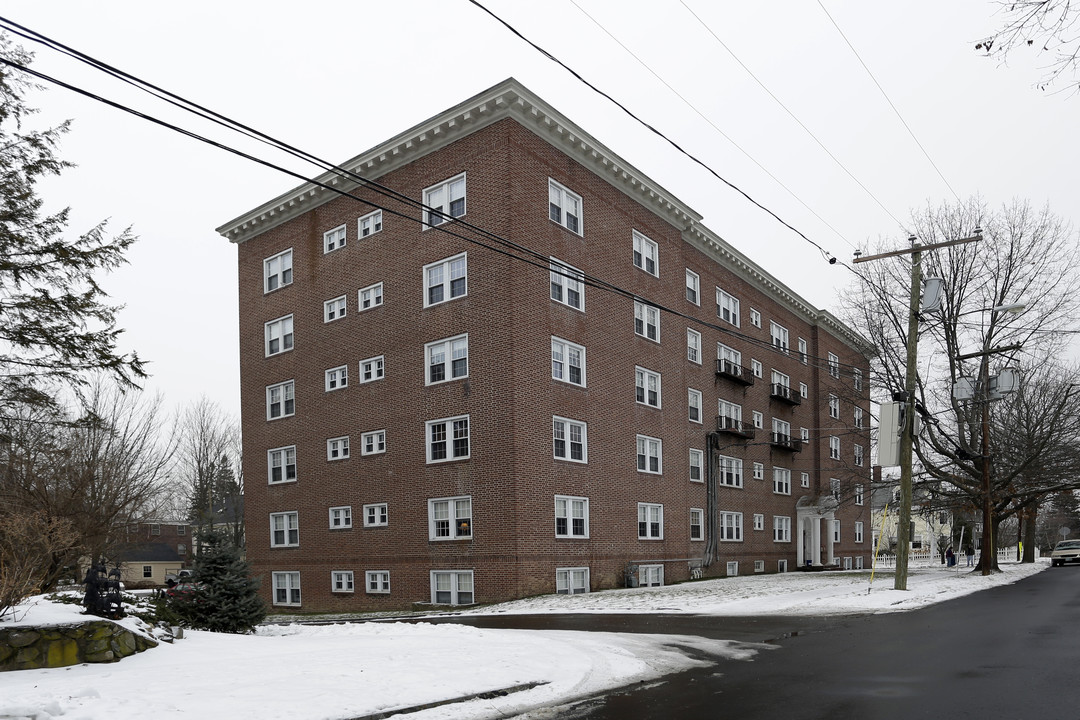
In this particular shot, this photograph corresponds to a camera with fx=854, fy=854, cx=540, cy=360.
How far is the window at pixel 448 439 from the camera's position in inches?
1206

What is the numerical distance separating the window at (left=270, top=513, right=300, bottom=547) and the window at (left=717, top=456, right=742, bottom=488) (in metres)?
20.4

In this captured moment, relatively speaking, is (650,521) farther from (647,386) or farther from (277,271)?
(277,271)

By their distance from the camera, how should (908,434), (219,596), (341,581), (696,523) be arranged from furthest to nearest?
(696,523), (341,581), (908,434), (219,596)

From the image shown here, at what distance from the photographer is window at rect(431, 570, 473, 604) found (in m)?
29.9

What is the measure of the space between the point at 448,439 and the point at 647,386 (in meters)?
10.2

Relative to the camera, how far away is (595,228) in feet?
113

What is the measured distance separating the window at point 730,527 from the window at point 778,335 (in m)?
12.4

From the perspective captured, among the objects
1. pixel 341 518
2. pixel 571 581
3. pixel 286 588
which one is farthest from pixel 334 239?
pixel 571 581

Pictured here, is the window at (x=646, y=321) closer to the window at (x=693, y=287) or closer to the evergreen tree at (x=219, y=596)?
the window at (x=693, y=287)

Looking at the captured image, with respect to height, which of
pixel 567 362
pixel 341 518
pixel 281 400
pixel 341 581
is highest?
pixel 567 362

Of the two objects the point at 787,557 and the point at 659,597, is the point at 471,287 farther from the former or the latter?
the point at 787,557

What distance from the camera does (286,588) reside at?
37.9 meters

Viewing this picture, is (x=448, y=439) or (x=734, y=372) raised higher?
(x=734, y=372)

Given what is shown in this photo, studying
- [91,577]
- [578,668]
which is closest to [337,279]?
[91,577]
